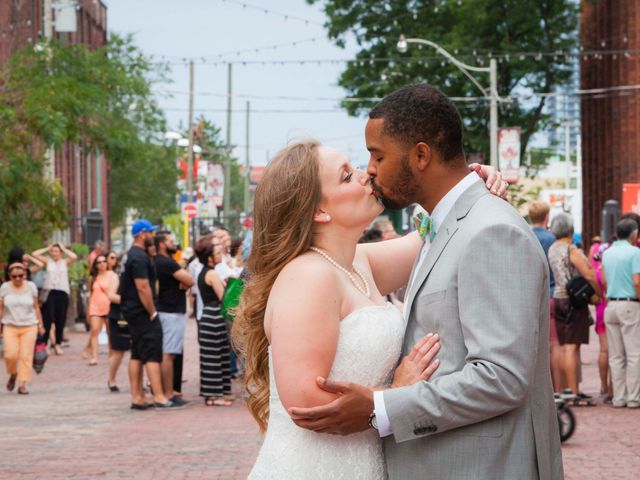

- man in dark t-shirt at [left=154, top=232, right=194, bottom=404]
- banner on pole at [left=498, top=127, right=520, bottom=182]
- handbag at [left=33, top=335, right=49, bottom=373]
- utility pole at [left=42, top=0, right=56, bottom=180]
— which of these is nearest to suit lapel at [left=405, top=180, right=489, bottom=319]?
man in dark t-shirt at [left=154, top=232, right=194, bottom=404]

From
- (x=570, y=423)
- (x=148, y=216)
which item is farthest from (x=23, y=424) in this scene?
(x=148, y=216)

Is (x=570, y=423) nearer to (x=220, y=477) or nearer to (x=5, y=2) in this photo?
(x=220, y=477)

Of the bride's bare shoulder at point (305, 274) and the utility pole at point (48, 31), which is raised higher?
the utility pole at point (48, 31)

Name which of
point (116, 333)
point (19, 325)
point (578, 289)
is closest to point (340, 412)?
point (578, 289)

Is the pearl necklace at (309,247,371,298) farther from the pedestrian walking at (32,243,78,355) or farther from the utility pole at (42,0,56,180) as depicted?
the utility pole at (42,0,56,180)

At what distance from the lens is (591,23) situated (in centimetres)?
5319

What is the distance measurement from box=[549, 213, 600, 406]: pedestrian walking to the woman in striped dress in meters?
3.94

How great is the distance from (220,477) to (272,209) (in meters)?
5.97

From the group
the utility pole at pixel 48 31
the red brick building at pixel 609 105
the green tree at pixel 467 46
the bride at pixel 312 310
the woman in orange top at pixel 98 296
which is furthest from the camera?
the red brick building at pixel 609 105

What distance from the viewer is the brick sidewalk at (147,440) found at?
1008cm

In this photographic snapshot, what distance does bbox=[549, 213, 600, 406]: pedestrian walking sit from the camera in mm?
13734

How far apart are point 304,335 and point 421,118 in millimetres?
720

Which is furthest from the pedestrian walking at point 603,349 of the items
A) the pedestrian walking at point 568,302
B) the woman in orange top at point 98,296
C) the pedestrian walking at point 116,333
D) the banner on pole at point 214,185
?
the banner on pole at point 214,185

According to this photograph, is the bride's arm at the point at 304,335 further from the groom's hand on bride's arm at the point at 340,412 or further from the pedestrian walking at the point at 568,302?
the pedestrian walking at the point at 568,302
